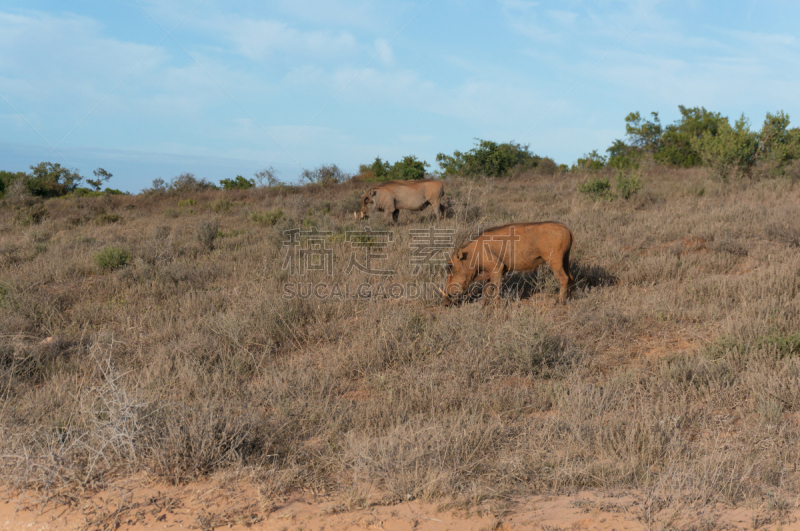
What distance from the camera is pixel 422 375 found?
4355 mm

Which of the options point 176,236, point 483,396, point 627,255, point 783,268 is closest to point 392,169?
point 176,236

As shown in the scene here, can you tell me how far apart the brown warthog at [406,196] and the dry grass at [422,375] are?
3.28 m

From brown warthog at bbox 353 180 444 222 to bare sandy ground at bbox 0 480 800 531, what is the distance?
1003cm

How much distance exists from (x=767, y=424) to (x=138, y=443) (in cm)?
423

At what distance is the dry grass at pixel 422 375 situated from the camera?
2.94 meters

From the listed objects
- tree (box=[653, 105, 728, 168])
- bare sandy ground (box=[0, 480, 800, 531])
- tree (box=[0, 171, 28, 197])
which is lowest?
bare sandy ground (box=[0, 480, 800, 531])

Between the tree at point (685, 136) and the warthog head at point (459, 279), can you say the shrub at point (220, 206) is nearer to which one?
the warthog head at point (459, 279)

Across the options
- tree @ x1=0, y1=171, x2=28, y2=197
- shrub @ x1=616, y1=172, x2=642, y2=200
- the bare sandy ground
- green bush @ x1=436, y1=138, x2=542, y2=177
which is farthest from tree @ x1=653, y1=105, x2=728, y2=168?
tree @ x1=0, y1=171, x2=28, y2=197

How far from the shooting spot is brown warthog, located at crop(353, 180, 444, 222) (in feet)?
40.5

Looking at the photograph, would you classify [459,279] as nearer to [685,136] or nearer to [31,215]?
[31,215]

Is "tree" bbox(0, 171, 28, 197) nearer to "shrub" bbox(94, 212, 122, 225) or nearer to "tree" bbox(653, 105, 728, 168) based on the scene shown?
"shrub" bbox(94, 212, 122, 225)

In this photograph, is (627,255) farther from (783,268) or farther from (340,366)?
(340,366)

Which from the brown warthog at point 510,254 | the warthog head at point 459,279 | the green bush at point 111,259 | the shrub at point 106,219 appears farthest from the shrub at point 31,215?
the brown warthog at point 510,254

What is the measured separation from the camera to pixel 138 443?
304cm
